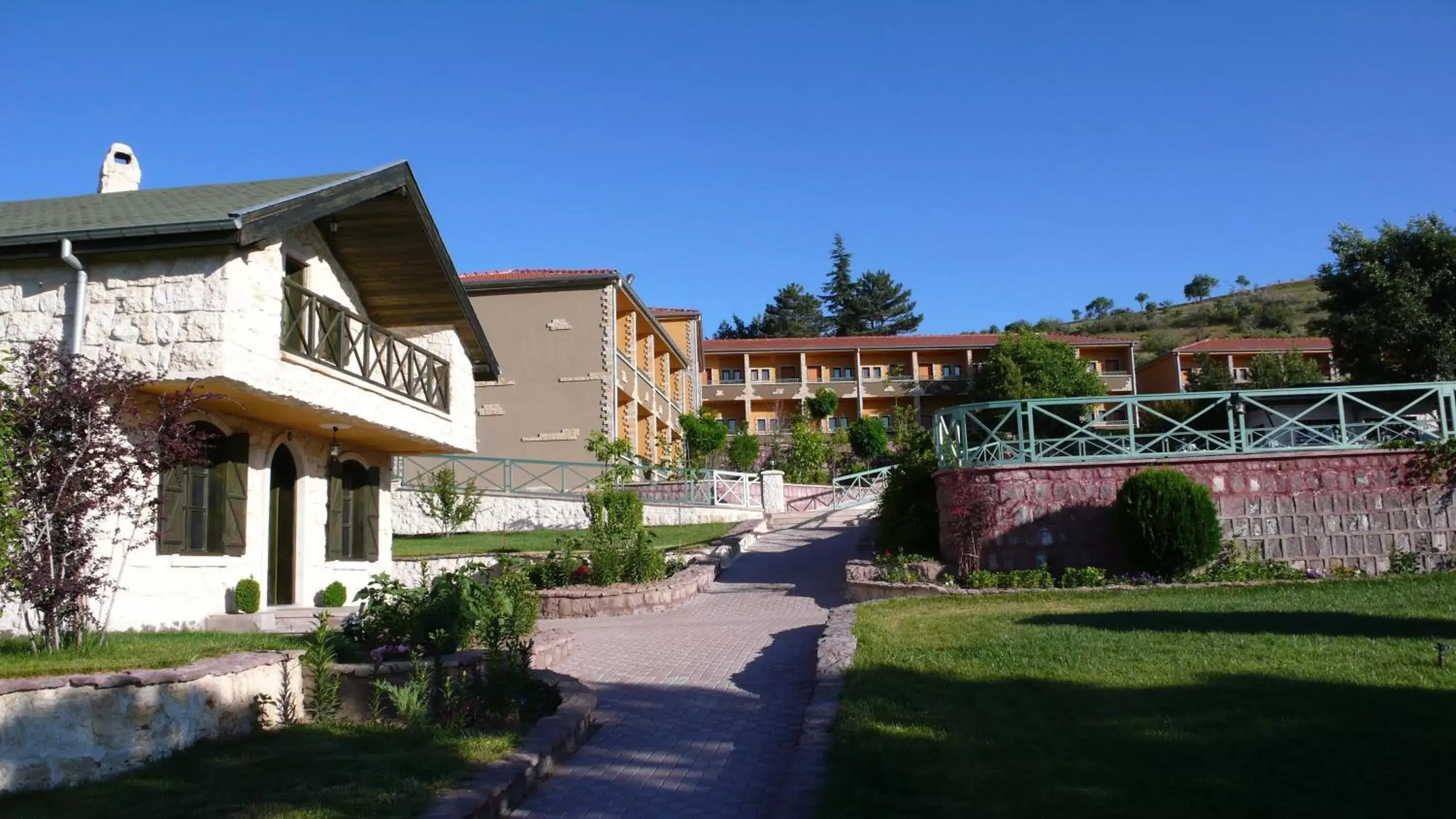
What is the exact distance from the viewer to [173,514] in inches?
471

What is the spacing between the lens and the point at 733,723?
779 cm

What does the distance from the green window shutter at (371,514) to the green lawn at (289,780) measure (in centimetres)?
1051

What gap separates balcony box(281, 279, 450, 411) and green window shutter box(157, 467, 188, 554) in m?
1.95

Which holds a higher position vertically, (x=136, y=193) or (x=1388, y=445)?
(x=136, y=193)

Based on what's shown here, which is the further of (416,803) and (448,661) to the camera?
(448,661)

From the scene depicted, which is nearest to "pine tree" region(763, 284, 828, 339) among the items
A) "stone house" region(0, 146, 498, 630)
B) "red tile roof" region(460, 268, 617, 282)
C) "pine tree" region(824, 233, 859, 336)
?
"pine tree" region(824, 233, 859, 336)

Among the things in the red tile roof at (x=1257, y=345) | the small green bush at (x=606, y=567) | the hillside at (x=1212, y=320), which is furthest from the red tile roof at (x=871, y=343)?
the small green bush at (x=606, y=567)

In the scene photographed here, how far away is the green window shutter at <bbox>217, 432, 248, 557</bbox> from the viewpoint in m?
13.0

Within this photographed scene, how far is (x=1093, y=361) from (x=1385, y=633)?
5259cm

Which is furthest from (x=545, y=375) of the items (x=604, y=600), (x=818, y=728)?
(x=818, y=728)

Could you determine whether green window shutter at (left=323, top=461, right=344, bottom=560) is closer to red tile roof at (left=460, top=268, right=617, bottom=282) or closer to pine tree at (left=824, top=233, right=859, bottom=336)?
red tile roof at (left=460, top=268, right=617, bottom=282)

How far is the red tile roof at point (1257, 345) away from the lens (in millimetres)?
55781

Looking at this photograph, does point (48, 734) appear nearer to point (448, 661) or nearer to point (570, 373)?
point (448, 661)

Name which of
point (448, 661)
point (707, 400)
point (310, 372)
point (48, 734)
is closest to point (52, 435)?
point (48, 734)
